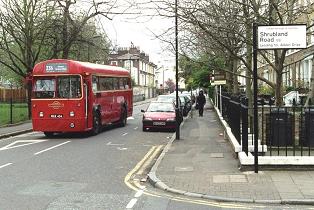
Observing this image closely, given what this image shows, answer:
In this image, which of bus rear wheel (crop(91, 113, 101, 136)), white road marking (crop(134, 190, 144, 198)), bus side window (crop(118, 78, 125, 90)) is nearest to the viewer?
white road marking (crop(134, 190, 144, 198))

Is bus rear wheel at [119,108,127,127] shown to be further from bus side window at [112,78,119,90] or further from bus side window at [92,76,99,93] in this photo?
bus side window at [92,76,99,93]

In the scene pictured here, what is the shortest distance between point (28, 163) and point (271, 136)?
628cm

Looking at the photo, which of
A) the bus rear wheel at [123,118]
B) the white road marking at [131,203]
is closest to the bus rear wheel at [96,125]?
the bus rear wheel at [123,118]

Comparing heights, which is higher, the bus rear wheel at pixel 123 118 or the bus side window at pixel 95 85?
the bus side window at pixel 95 85

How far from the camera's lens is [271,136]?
12344 millimetres

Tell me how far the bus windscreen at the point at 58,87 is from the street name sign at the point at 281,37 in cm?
1139

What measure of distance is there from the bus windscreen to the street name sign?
11.4 meters

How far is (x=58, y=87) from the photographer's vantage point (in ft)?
68.1

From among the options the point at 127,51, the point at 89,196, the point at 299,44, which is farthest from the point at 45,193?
the point at 127,51

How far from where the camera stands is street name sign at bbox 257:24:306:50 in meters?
10.3

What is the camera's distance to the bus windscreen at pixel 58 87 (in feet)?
67.6

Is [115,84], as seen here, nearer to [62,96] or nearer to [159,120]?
[159,120]

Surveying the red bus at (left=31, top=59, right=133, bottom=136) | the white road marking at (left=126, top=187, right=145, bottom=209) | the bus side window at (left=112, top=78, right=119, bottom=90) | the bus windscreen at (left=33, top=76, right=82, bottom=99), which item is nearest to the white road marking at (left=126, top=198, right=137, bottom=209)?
the white road marking at (left=126, top=187, right=145, bottom=209)

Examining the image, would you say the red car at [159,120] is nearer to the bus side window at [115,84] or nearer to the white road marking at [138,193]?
the bus side window at [115,84]
